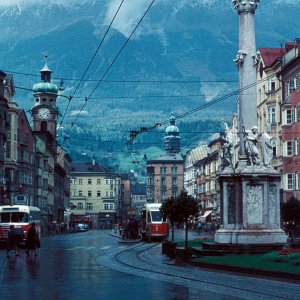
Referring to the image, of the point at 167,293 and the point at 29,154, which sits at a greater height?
the point at 29,154

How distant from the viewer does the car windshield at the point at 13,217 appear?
194 feet

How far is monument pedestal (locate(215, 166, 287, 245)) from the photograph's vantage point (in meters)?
36.0

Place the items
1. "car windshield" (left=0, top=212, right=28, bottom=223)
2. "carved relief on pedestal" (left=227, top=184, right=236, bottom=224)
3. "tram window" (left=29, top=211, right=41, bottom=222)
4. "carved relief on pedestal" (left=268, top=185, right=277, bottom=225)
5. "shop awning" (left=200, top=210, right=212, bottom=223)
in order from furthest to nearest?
"shop awning" (left=200, top=210, right=212, bottom=223) < "tram window" (left=29, top=211, right=41, bottom=222) < "car windshield" (left=0, top=212, right=28, bottom=223) < "carved relief on pedestal" (left=227, top=184, right=236, bottom=224) < "carved relief on pedestal" (left=268, top=185, right=277, bottom=225)

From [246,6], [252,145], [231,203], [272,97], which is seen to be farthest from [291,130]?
[231,203]

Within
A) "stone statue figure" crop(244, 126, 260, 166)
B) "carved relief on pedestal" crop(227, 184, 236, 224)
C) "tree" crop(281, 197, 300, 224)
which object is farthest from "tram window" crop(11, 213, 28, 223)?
"stone statue figure" crop(244, 126, 260, 166)

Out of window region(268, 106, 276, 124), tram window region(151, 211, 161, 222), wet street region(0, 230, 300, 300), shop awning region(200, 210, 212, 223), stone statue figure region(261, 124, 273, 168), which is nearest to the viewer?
wet street region(0, 230, 300, 300)

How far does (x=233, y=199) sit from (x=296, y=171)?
37.3 m

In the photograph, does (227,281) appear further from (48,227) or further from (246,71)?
(48,227)

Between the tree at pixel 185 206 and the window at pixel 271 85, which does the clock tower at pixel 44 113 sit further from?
the tree at pixel 185 206

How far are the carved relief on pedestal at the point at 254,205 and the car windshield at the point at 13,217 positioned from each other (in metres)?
26.7

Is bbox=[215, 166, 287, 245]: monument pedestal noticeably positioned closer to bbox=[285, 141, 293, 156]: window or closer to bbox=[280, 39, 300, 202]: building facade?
bbox=[280, 39, 300, 202]: building facade

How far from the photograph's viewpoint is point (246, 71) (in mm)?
37562

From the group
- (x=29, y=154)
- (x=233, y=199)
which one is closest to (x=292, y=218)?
(x=233, y=199)

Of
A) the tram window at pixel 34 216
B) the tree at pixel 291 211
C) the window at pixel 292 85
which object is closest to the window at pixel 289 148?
the window at pixel 292 85
